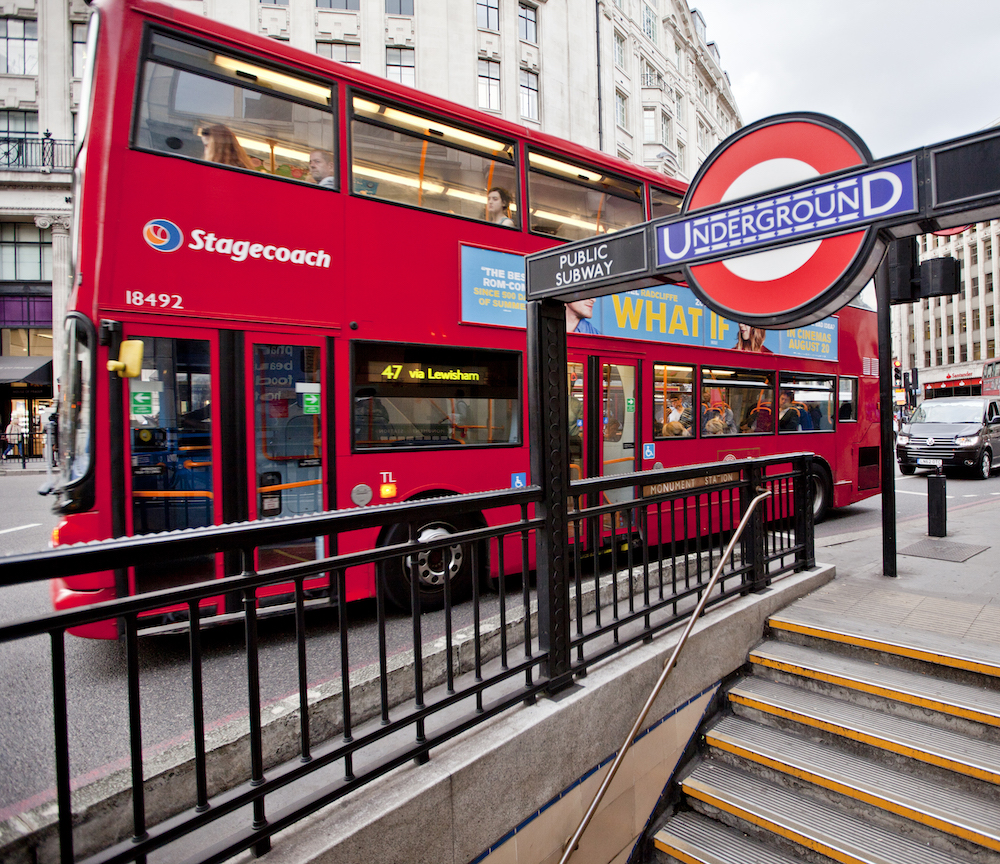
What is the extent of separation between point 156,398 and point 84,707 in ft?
6.32

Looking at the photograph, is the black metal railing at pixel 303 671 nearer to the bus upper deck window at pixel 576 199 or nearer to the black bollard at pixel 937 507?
the bus upper deck window at pixel 576 199

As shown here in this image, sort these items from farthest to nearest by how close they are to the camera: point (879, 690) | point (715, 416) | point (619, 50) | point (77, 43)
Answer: point (619, 50) < point (77, 43) < point (715, 416) < point (879, 690)

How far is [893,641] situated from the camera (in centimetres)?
365

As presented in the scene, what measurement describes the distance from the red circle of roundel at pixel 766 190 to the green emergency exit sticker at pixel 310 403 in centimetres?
305

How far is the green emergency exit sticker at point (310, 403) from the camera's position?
451 cm

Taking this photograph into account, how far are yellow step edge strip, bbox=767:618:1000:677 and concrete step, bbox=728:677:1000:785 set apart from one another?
40 cm

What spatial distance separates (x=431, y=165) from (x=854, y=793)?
532 centimetres

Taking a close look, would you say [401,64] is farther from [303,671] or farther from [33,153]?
[303,671]

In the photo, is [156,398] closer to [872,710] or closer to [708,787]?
[708,787]

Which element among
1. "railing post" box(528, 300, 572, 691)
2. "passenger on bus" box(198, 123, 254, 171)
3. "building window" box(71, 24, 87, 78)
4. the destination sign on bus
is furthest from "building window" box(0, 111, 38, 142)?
"railing post" box(528, 300, 572, 691)

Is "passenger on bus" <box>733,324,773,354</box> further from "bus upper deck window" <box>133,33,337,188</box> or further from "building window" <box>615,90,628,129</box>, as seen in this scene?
"building window" <box>615,90,628,129</box>

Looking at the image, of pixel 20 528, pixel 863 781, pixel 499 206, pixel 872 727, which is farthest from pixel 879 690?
pixel 20 528

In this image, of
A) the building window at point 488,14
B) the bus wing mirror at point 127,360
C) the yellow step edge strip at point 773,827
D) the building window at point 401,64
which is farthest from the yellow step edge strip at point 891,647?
the building window at point 488,14

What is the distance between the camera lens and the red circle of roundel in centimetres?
214
